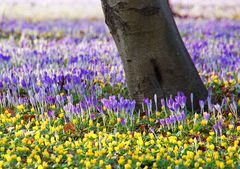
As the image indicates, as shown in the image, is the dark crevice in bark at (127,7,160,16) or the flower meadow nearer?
the flower meadow

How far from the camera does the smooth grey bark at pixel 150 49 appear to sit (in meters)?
6.00

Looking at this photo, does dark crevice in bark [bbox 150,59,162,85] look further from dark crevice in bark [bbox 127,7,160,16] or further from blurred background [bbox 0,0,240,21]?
blurred background [bbox 0,0,240,21]

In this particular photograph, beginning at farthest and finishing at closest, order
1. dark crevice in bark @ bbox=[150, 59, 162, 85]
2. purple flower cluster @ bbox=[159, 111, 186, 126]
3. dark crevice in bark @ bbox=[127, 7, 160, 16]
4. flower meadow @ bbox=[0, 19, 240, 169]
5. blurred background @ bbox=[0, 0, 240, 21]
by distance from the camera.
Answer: blurred background @ bbox=[0, 0, 240, 21] → dark crevice in bark @ bbox=[150, 59, 162, 85] → dark crevice in bark @ bbox=[127, 7, 160, 16] → purple flower cluster @ bbox=[159, 111, 186, 126] → flower meadow @ bbox=[0, 19, 240, 169]

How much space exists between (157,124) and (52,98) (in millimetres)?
1269

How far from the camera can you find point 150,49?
6098 millimetres

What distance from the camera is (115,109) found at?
5992mm

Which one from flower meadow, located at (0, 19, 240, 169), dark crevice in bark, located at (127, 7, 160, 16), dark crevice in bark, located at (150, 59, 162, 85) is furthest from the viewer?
dark crevice in bark, located at (150, 59, 162, 85)

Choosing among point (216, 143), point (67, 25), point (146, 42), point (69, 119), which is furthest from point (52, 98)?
point (67, 25)

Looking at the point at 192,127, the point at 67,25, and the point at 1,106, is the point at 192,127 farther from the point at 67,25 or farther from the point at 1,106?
the point at 67,25

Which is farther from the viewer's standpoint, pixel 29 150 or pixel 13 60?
pixel 13 60

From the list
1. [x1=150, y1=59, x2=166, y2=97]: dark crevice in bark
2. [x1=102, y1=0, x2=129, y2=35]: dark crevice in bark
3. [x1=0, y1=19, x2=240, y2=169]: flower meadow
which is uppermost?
[x1=102, y1=0, x2=129, y2=35]: dark crevice in bark

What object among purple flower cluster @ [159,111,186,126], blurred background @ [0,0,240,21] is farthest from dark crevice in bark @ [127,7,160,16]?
blurred background @ [0,0,240,21]

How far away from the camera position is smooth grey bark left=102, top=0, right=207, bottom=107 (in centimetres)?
600

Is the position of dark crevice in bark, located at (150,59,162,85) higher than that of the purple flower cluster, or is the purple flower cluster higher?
dark crevice in bark, located at (150,59,162,85)
